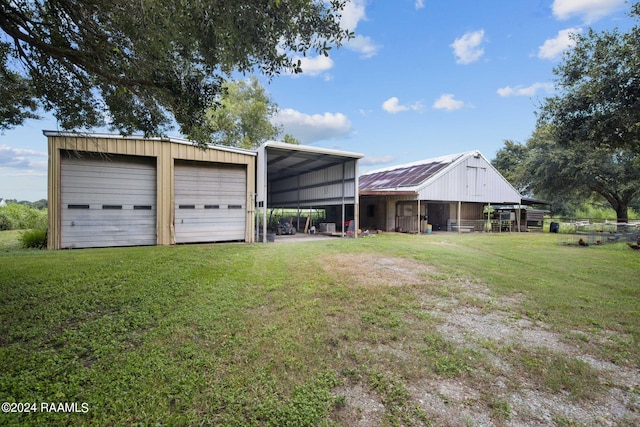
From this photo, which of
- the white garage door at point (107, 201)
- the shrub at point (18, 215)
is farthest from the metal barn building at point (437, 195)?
the shrub at point (18, 215)

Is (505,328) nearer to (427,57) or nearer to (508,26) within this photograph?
(508,26)

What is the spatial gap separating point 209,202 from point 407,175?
15896 millimetres

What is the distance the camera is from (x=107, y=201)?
33.9 ft

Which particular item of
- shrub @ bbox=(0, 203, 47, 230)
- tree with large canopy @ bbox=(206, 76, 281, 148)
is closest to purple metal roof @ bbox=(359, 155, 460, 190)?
tree with large canopy @ bbox=(206, 76, 281, 148)

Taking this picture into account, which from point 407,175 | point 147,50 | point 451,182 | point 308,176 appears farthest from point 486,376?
point 407,175

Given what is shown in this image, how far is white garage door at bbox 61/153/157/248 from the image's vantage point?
9.82 metres

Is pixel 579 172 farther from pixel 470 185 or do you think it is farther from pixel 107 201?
pixel 107 201

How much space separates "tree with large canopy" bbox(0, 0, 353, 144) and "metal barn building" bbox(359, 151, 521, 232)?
14.6 m

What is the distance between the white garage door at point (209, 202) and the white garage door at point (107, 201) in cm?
96

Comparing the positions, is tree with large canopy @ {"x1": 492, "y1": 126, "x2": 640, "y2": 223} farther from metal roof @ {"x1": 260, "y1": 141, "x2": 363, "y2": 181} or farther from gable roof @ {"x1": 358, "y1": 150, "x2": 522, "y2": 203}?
metal roof @ {"x1": 260, "y1": 141, "x2": 363, "y2": 181}

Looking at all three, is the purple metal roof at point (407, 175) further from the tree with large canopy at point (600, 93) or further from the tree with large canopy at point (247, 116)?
the tree with large canopy at point (247, 116)

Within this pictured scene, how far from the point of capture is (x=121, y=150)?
1011 centimetres

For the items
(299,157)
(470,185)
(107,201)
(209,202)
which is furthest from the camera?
(470,185)

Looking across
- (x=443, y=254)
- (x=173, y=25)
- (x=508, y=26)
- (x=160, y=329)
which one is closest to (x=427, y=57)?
(x=508, y=26)
